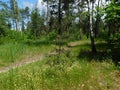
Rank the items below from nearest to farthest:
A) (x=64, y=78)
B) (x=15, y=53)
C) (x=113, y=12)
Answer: (x=64, y=78), (x=113, y=12), (x=15, y=53)

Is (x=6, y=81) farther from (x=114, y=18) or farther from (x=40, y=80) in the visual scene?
(x=114, y=18)

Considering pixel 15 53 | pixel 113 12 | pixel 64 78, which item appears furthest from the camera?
pixel 15 53

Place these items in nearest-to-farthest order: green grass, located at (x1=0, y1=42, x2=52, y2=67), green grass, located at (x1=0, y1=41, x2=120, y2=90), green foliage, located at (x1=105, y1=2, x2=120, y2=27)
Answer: green grass, located at (x1=0, y1=41, x2=120, y2=90) → green foliage, located at (x1=105, y1=2, x2=120, y2=27) → green grass, located at (x1=0, y1=42, x2=52, y2=67)

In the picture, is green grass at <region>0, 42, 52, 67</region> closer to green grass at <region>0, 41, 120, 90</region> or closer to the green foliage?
green grass at <region>0, 41, 120, 90</region>

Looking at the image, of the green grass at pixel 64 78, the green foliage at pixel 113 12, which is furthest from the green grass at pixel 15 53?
the green foliage at pixel 113 12

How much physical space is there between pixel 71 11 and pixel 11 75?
39898 mm

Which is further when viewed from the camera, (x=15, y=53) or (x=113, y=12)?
(x=15, y=53)

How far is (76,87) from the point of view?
34.8 ft

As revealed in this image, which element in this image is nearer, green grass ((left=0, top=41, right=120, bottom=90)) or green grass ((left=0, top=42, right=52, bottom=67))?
green grass ((left=0, top=41, right=120, bottom=90))

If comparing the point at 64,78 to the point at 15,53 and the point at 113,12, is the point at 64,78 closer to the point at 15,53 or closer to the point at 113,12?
the point at 113,12

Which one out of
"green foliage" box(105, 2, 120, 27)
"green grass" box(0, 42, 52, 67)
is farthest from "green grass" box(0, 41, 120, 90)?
"green grass" box(0, 42, 52, 67)

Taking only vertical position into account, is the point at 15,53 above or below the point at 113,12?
below

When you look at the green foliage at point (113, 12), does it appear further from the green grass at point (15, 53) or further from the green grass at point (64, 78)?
the green grass at point (15, 53)

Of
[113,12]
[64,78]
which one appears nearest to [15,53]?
[113,12]
